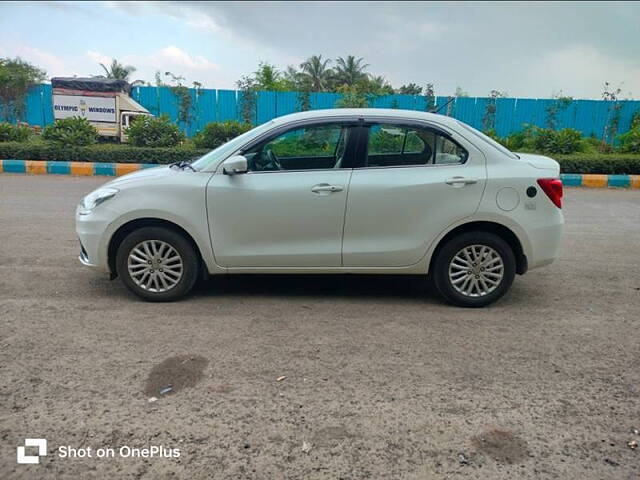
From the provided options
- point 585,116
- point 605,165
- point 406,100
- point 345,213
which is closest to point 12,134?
point 406,100

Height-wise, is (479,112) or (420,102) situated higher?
(420,102)

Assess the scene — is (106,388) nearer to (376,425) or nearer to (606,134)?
(376,425)

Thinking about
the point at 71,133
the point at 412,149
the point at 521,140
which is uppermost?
the point at 521,140

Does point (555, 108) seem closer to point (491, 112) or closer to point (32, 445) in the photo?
point (491, 112)

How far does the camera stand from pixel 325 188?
421 cm

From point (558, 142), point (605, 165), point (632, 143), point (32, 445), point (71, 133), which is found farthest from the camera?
point (632, 143)

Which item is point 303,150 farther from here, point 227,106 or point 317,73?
point 317,73

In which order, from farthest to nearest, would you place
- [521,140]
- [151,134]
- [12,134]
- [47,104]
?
[47,104] → [521,140] → [151,134] → [12,134]

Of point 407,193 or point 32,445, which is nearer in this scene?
point 32,445

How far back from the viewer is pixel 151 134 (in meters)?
16.2

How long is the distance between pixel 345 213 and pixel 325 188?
26 centimetres

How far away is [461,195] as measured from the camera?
13.9 feet

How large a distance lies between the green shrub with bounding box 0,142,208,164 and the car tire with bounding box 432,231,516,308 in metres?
11.2

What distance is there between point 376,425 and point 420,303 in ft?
6.38
